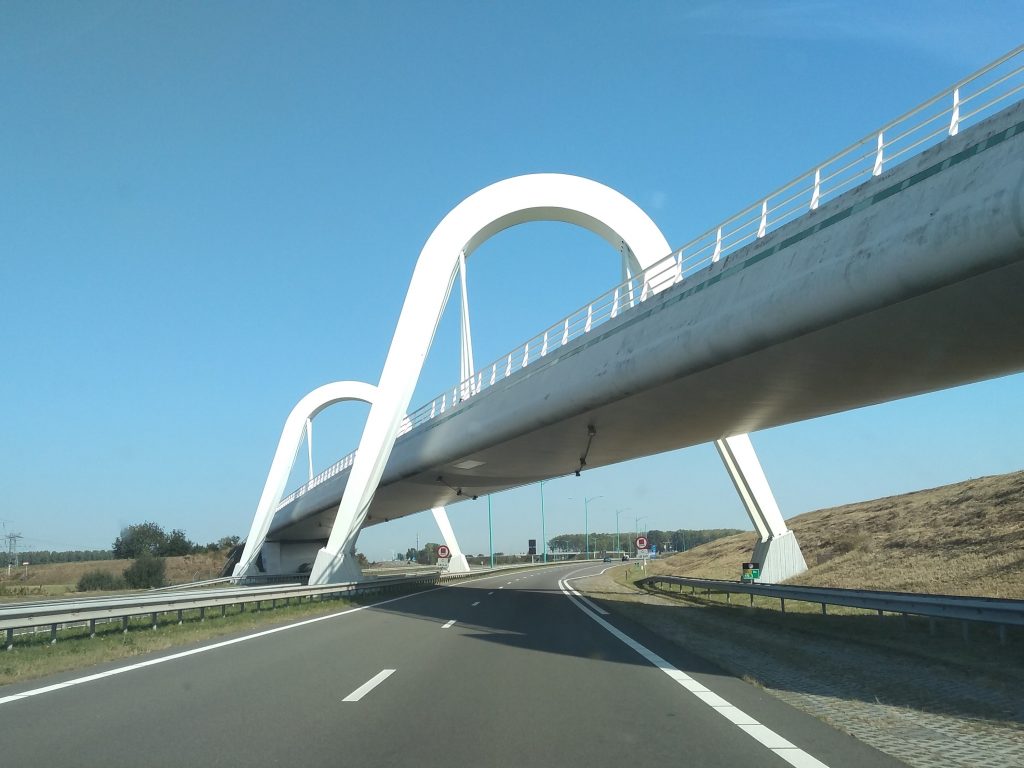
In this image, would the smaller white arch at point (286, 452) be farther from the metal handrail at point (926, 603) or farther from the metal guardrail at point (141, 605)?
the metal handrail at point (926, 603)

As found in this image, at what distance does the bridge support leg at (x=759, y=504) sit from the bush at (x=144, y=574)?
49904 millimetres

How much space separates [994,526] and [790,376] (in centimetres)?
1655

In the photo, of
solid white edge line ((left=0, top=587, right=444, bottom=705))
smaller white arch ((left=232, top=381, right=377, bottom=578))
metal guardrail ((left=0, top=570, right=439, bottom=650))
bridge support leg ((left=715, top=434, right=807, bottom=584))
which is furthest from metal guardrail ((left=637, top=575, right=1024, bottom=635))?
smaller white arch ((left=232, top=381, right=377, bottom=578))

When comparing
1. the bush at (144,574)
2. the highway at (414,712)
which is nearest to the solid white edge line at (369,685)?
the highway at (414,712)

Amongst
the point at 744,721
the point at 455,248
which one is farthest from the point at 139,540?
the point at 744,721

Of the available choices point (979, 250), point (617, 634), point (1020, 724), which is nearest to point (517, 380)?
point (617, 634)

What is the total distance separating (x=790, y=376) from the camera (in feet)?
64.5

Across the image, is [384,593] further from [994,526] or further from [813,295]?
[813,295]

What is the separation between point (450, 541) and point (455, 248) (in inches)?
1752

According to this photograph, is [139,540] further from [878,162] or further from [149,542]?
[878,162]

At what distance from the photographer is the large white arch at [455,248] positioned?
3412 centimetres

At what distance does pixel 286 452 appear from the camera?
6681 centimetres

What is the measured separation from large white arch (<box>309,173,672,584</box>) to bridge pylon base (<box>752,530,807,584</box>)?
36.9 ft

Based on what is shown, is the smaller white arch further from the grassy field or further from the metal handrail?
the metal handrail
